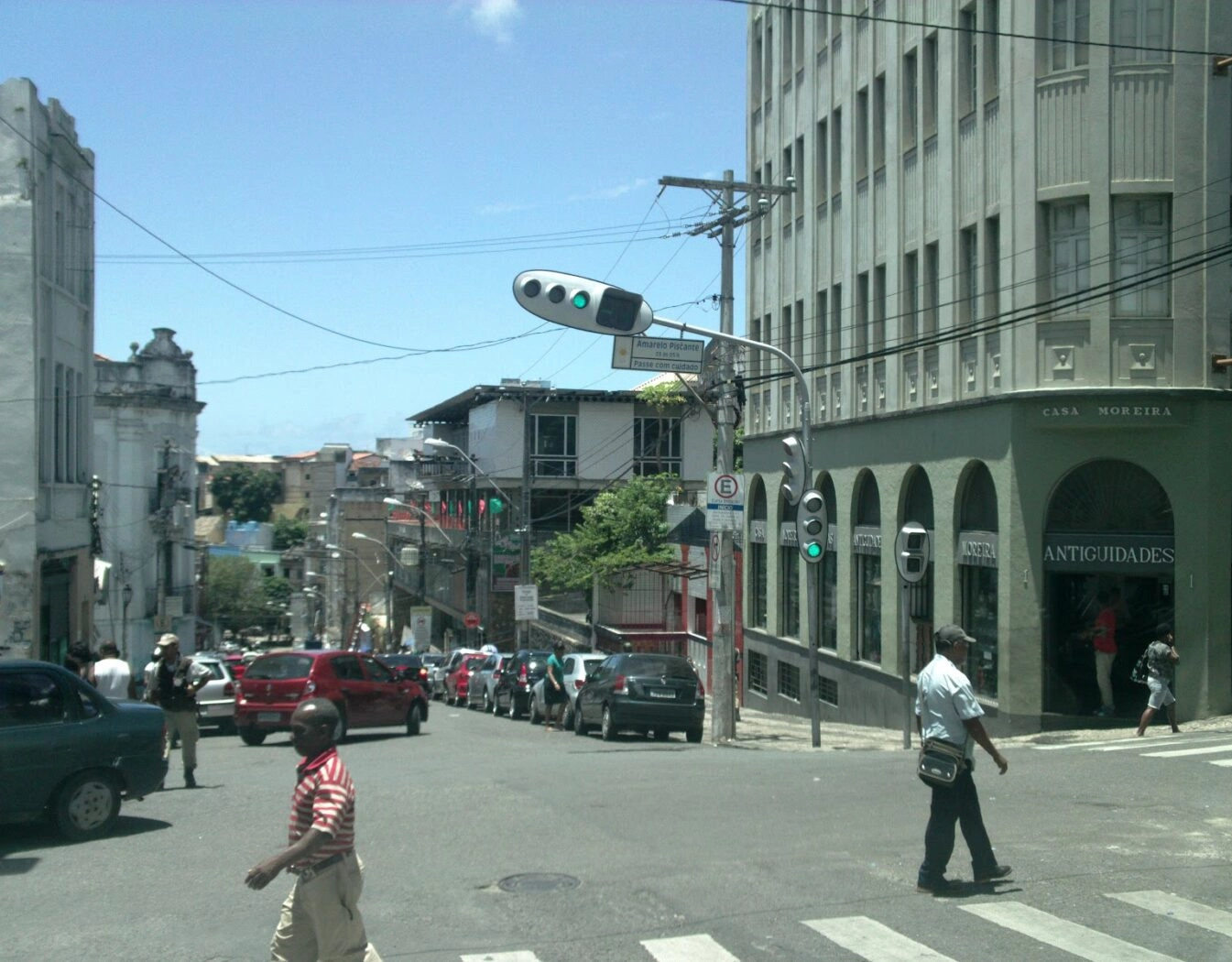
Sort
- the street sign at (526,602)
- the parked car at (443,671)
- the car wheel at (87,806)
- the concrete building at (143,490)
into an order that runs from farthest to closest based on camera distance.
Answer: the concrete building at (143,490) → the street sign at (526,602) → the parked car at (443,671) → the car wheel at (87,806)

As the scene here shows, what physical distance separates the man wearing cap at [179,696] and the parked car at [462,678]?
858 inches

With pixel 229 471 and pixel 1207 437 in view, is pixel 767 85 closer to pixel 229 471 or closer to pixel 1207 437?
pixel 1207 437

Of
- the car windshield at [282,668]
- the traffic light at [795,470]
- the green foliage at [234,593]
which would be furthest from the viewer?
the green foliage at [234,593]

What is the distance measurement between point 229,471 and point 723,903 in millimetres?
134595

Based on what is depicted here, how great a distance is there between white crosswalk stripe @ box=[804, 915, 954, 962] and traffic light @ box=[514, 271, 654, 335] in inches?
389

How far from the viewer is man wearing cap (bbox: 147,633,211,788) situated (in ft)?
52.1

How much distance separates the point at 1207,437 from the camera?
21.1 metres

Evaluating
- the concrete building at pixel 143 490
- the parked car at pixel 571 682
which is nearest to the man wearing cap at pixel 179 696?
the parked car at pixel 571 682

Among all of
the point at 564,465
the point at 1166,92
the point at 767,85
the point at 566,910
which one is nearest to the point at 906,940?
the point at 566,910

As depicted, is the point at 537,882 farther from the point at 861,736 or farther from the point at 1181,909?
the point at 861,736

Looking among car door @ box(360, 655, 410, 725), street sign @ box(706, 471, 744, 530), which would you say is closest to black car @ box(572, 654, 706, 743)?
street sign @ box(706, 471, 744, 530)

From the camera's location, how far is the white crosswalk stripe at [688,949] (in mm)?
7922

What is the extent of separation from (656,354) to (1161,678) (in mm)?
9028

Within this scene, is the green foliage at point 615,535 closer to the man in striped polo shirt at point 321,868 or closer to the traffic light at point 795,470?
the traffic light at point 795,470
